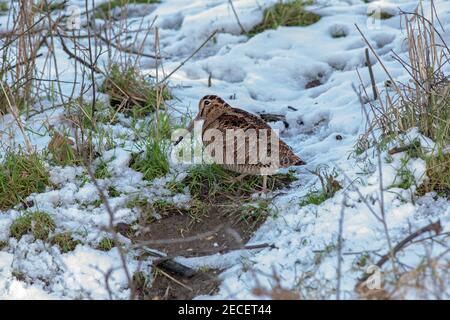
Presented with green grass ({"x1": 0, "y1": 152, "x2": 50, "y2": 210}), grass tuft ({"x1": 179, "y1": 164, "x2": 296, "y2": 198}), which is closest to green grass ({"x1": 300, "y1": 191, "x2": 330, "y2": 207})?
grass tuft ({"x1": 179, "y1": 164, "x2": 296, "y2": 198})

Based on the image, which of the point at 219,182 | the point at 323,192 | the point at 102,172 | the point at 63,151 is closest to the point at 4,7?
the point at 63,151

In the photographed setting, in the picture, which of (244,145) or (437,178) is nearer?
(437,178)

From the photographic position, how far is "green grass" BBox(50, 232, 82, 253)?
4.74 m

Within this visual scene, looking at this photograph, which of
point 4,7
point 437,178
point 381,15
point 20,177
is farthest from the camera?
point 4,7

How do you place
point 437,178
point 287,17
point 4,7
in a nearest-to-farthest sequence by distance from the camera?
point 437,178 < point 287,17 < point 4,7

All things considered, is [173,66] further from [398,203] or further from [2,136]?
[398,203]

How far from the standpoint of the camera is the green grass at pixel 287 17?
7.74 metres

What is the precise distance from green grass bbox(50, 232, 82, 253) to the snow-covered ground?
0.04 m

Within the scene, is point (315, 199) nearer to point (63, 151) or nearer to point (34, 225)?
point (34, 225)

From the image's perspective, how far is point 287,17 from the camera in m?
7.73

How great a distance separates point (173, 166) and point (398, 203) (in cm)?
168

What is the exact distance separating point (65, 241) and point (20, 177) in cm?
69

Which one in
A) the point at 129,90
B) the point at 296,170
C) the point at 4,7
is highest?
the point at 4,7

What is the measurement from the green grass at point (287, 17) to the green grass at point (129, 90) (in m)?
1.74
